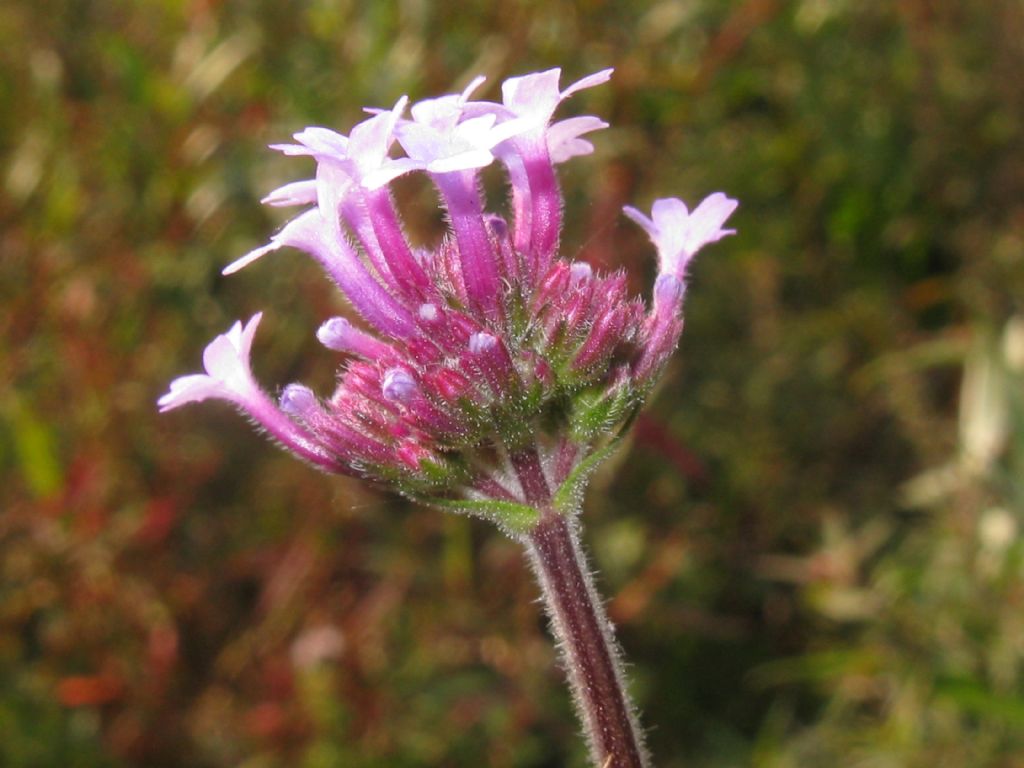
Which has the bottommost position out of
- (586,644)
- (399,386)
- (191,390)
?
(586,644)

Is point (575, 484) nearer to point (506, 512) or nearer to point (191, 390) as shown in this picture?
point (506, 512)

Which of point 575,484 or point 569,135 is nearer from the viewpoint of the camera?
point 575,484

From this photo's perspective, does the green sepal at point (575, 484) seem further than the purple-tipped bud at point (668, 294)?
No

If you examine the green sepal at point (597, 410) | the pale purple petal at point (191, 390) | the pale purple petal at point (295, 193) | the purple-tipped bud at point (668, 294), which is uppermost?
the pale purple petal at point (295, 193)

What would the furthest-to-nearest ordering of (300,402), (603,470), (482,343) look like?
(603,470) < (300,402) < (482,343)

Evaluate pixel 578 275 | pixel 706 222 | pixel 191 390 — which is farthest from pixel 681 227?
pixel 191 390

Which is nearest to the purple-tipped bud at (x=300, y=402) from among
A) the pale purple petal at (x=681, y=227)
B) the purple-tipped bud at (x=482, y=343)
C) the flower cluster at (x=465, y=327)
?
the flower cluster at (x=465, y=327)

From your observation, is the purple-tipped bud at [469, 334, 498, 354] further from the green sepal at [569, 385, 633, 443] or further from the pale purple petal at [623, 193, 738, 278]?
the pale purple petal at [623, 193, 738, 278]

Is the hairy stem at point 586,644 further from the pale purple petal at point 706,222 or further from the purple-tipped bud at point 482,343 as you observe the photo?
the pale purple petal at point 706,222
